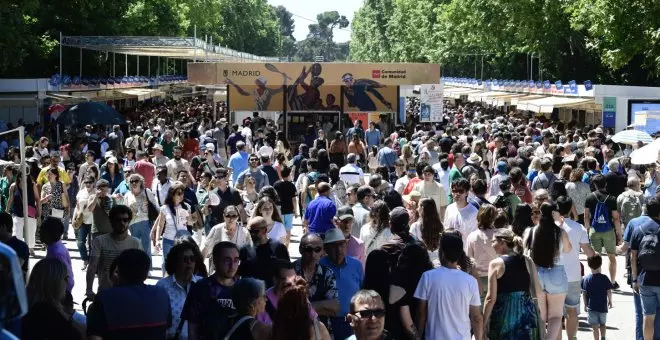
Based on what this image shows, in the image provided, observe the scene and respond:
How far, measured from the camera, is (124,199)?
13.4 metres

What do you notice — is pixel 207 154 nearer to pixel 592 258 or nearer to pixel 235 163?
pixel 235 163

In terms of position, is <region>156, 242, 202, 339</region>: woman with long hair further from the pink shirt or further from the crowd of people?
the pink shirt

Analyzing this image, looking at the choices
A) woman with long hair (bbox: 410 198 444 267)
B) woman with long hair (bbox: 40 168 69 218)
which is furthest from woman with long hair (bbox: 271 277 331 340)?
woman with long hair (bbox: 40 168 69 218)

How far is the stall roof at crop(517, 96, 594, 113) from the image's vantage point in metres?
38.7

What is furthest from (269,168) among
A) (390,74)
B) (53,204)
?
(390,74)

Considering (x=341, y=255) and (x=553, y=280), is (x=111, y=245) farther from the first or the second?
(x=553, y=280)

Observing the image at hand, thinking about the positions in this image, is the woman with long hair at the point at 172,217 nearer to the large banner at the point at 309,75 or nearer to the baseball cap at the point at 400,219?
the baseball cap at the point at 400,219

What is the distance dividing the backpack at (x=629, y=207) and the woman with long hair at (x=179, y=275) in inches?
303

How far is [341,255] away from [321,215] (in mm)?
3849

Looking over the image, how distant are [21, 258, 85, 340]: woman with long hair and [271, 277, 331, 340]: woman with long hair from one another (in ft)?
4.23

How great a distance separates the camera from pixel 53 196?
1648 cm

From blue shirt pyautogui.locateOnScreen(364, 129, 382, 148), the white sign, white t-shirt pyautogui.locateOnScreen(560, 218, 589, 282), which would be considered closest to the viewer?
white t-shirt pyautogui.locateOnScreen(560, 218, 589, 282)

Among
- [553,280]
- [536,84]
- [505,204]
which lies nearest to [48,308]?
[553,280]

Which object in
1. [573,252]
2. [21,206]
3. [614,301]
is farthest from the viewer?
A: [21,206]
